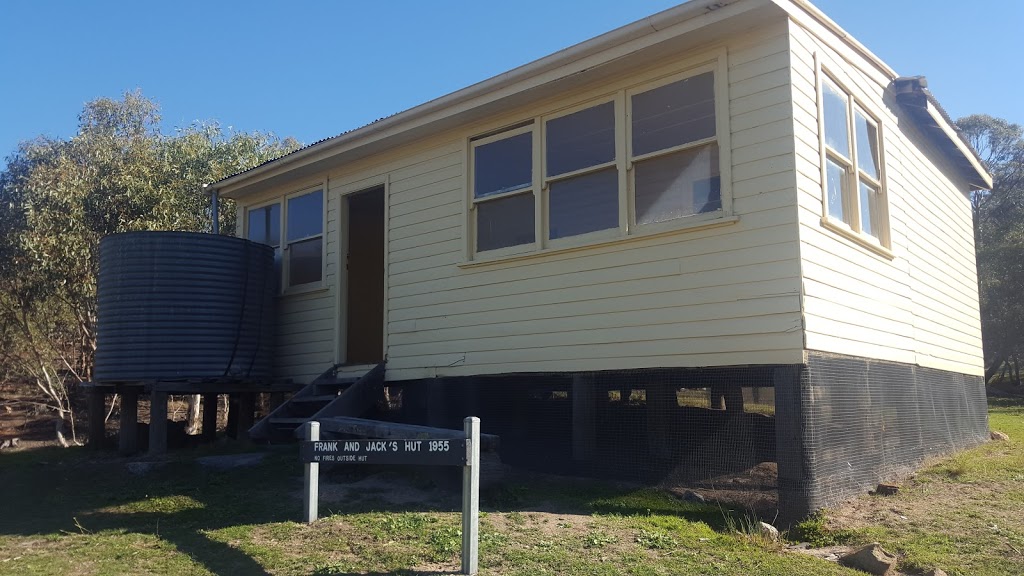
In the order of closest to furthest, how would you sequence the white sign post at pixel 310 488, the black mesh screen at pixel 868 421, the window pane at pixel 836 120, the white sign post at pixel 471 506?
the white sign post at pixel 471 506, the white sign post at pixel 310 488, the black mesh screen at pixel 868 421, the window pane at pixel 836 120

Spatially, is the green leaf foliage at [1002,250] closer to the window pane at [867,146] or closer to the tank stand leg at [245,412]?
the window pane at [867,146]

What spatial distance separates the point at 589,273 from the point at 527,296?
2.73 feet

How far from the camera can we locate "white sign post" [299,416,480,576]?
5.06m

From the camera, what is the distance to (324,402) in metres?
9.86

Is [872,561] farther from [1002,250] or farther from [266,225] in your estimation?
[1002,250]

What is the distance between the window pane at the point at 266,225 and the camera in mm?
12383

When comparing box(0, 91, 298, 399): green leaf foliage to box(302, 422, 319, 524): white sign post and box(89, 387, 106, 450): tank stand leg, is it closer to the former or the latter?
box(89, 387, 106, 450): tank stand leg

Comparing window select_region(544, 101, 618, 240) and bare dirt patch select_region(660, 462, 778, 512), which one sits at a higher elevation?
window select_region(544, 101, 618, 240)

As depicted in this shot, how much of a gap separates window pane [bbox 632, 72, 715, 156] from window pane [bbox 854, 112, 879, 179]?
6.63ft

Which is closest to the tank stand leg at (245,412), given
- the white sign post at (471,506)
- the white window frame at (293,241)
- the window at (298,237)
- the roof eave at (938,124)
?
the white window frame at (293,241)

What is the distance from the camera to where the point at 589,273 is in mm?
8281

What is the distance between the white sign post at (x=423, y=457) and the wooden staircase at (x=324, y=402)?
2.15 m

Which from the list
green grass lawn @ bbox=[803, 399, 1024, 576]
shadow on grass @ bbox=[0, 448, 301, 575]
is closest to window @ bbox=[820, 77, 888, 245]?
green grass lawn @ bbox=[803, 399, 1024, 576]

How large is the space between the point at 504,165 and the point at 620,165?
1700 millimetres
